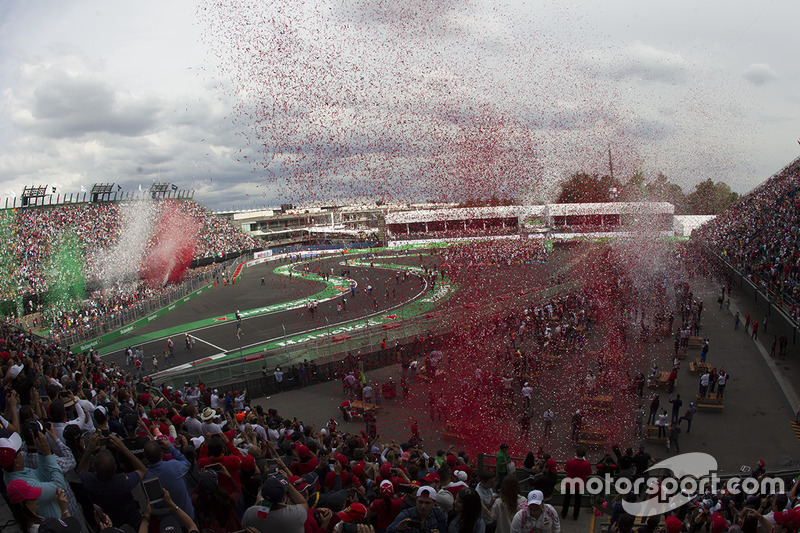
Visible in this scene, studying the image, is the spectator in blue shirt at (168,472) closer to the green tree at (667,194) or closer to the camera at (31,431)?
the camera at (31,431)

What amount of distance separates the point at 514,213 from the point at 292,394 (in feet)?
206

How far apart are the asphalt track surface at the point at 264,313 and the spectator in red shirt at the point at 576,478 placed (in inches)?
901

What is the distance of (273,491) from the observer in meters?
3.70

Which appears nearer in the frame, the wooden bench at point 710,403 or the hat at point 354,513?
the hat at point 354,513

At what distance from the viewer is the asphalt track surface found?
1124 inches

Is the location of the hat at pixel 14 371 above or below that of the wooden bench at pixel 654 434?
above

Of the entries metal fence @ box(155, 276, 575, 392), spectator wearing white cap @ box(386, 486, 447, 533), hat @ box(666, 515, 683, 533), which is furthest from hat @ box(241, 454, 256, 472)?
metal fence @ box(155, 276, 575, 392)

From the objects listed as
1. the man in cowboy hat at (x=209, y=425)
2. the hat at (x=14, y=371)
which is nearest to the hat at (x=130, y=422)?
the man in cowboy hat at (x=209, y=425)

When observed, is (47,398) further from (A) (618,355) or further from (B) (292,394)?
(A) (618,355)

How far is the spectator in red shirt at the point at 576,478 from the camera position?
6875 millimetres

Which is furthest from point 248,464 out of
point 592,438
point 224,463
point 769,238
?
point 769,238

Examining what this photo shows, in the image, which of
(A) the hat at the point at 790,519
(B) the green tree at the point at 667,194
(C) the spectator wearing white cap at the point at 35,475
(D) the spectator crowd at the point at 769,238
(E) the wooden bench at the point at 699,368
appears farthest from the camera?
(B) the green tree at the point at 667,194

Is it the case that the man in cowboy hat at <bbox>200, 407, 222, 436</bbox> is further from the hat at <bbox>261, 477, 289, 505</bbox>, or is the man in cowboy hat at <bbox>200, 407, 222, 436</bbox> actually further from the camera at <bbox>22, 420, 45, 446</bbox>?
the hat at <bbox>261, 477, 289, 505</bbox>

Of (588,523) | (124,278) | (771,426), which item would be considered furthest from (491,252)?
(588,523)
